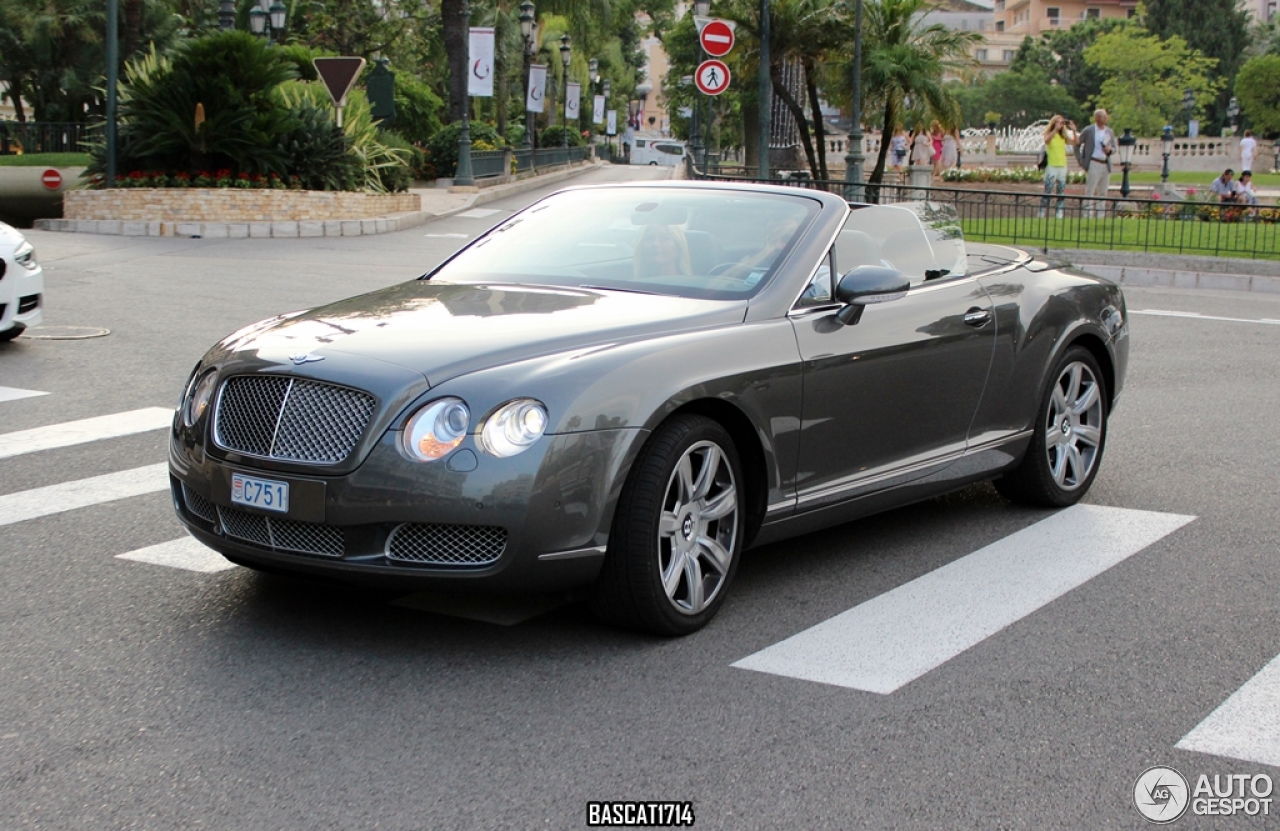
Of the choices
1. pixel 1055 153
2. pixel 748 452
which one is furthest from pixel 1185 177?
pixel 748 452

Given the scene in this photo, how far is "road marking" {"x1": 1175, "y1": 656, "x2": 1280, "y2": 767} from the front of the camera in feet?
13.0

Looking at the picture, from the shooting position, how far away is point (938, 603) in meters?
5.29

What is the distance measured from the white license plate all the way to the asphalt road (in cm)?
46

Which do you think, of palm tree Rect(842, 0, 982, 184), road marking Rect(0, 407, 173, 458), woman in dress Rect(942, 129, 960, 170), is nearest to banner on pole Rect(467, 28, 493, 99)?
palm tree Rect(842, 0, 982, 184)

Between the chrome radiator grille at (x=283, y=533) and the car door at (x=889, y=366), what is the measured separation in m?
1.65

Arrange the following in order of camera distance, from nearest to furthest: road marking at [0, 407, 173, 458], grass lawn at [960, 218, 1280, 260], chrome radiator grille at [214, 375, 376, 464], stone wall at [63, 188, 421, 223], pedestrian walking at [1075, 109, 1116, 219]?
chrome radiator grille at [214, 375, 376, 464]
road marking at [0, 407, 173, 458]
grass lawn at [960, 218, 1280, 260]
stone wall at [63, 188, 421, 223]
pedestrian walking at [1075, 109, 1116, 219]

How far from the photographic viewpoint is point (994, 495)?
7.09 meters

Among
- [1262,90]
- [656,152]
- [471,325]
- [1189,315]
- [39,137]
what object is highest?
[1262,90]

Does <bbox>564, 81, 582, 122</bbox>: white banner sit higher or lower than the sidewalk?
higher

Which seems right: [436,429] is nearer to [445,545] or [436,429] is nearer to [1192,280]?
[445,545]

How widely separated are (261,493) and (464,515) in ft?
2.23

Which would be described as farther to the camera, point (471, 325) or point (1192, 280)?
point (1192, 280)

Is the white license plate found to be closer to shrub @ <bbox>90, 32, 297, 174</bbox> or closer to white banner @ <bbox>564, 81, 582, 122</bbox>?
shrub @ <bbox>90, 32, 297, 174</bbox>

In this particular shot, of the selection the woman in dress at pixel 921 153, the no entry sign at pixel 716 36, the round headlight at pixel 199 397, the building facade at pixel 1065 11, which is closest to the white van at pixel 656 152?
the woman in dress at pixel 921 153
